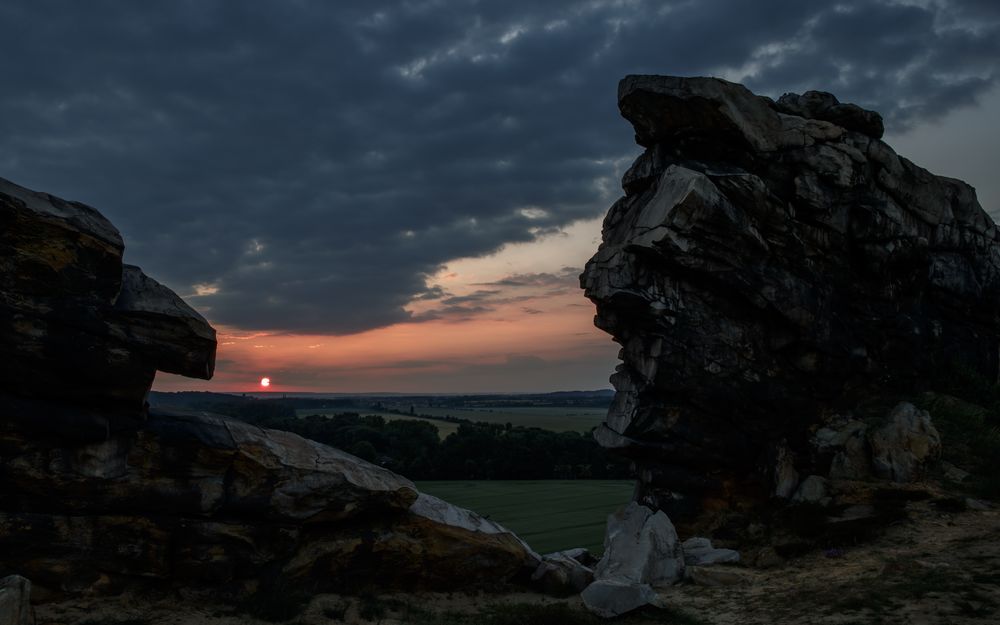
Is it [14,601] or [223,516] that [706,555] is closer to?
[223,516]

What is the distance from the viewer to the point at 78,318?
1747 cm

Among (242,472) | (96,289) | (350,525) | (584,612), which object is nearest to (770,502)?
(584,612)

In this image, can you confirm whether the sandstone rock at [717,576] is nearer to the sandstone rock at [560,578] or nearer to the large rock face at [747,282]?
the sandstone rock at [560,578]

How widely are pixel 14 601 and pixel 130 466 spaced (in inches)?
190

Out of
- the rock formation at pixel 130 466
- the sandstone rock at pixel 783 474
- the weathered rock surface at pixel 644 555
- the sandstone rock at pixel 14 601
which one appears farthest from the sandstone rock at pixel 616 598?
the sandstone rock at pixel 14 601

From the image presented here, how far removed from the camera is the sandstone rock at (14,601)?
13664 mm

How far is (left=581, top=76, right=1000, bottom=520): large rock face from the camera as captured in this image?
31.6 m

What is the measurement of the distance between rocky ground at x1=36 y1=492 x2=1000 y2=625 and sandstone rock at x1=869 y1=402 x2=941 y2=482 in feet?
13.0

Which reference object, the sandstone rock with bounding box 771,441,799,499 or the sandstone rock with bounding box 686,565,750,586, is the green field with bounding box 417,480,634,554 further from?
the sandstone rock with bounding box 686,565,750,586

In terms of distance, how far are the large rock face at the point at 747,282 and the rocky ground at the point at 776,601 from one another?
329 inches

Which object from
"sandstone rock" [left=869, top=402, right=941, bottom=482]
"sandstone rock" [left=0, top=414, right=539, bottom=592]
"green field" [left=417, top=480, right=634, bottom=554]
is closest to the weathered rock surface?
"sandstone rock" [left=0, top=414, right=539, bottom=592]

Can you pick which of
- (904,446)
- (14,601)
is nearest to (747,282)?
(904,446)

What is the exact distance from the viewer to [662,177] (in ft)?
107

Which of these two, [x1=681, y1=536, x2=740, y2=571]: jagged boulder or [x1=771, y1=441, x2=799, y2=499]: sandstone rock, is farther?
[x1=771, y1=441, x2=799, y2=499]: sandstone rock
